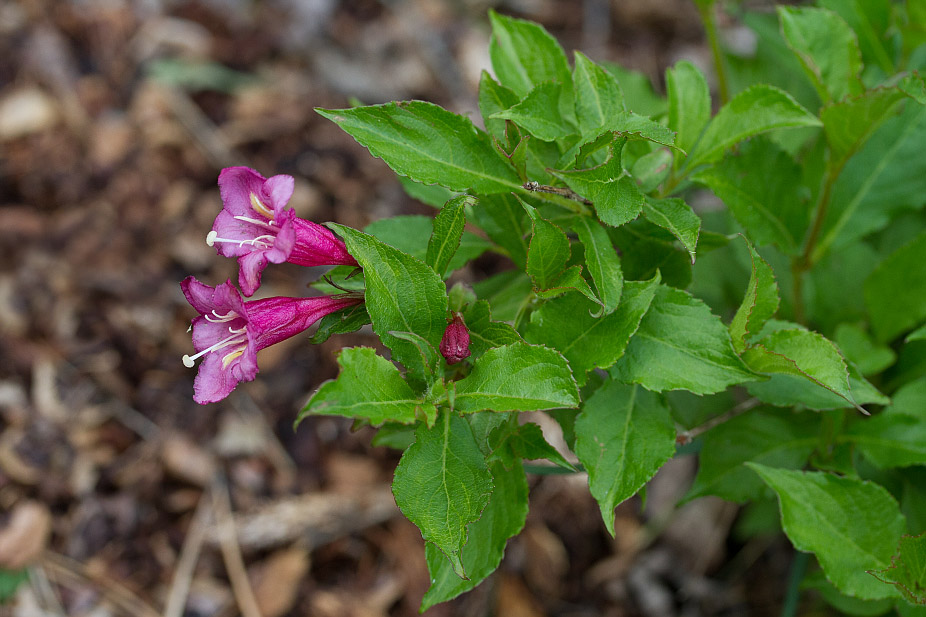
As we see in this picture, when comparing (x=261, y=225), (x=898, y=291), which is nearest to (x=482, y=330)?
(x=261, y=225)

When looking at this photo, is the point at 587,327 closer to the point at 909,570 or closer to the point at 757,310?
the point at 757,310

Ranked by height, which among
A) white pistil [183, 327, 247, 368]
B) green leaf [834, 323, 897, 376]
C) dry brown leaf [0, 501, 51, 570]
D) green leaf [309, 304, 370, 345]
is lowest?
dry brown leaf [0, 501, 51, 570]

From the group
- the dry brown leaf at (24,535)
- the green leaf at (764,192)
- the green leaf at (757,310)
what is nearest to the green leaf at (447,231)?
the green leaf at (757,310)

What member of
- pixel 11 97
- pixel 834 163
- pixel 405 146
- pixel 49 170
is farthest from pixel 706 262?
pixel 11 97

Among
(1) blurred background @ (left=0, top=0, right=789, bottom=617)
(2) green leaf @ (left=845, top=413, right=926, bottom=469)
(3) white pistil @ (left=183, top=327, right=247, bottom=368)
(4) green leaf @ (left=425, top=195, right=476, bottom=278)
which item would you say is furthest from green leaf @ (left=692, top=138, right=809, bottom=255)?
(1) blurred background @ (left=0, top=0, right=789, bottom=617)

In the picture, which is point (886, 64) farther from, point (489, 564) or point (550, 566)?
point (550, 566)

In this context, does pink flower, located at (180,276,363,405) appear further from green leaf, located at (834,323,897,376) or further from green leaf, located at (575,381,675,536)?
green leaf, located at (834,323,897,376)
